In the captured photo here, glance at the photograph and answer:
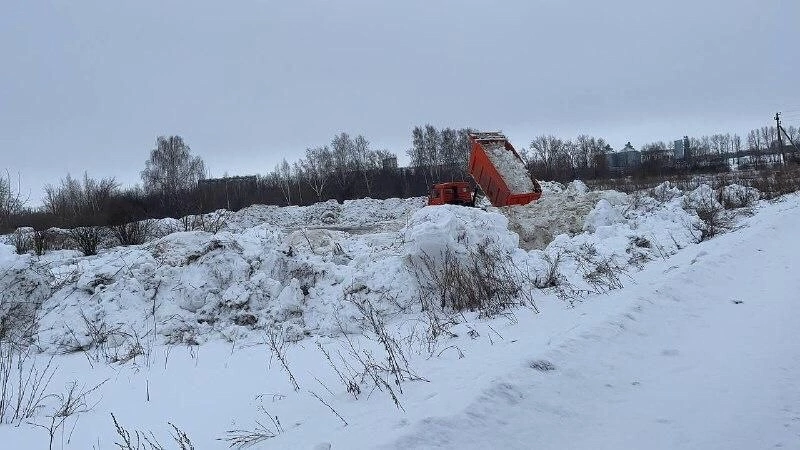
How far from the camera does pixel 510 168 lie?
16.1m

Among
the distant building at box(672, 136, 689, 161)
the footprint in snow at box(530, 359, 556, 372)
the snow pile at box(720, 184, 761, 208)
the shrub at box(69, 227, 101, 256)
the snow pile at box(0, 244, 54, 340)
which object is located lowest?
the footprint in snow at box(530, 359, 556, 372)

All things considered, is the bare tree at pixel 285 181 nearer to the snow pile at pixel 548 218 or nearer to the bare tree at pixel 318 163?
the bare tree at pixel 318 163

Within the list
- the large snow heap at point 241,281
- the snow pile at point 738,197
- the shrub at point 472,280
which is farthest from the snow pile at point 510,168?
the shrub at point 472,280

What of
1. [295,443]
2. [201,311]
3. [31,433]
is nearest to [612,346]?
[295,443]

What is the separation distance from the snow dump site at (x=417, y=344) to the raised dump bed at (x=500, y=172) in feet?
15.6

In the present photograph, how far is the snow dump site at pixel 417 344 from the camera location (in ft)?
10.2

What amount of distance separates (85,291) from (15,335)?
0.99m

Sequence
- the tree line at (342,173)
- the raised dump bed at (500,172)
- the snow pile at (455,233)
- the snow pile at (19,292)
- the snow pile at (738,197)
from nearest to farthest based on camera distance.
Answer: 1. the snow pile at (19,292)
2. the snow pile at (455,233)
3. the raised dump bed at (500,172)
4. the snow pile at (738,197)
5. the tree line at (342,173)

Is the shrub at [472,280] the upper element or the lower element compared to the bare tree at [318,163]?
lower

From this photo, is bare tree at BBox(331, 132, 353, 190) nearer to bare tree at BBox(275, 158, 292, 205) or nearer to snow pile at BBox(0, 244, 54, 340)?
bare tree at BBox(275, 158, 292, 205)

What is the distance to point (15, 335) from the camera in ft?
20.9

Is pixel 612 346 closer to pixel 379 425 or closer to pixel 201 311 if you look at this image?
pixel 379 425

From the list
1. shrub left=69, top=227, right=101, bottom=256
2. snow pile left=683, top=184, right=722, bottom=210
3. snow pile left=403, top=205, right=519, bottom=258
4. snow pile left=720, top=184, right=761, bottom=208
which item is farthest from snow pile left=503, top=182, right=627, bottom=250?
shrub left=69, top=227, right=101, bottom=256

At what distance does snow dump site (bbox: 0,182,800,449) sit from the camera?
310cm
